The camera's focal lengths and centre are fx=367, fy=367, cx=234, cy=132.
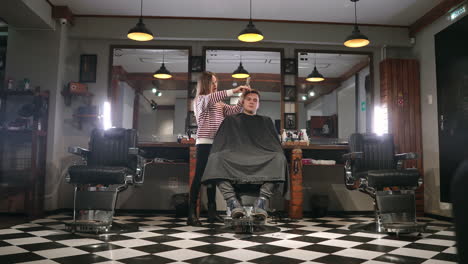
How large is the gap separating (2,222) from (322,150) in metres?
3.71

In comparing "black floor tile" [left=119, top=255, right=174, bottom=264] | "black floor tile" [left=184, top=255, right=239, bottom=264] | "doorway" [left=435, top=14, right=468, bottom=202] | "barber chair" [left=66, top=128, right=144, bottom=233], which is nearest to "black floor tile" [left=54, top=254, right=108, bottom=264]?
"black floor tile" [left=119, top=255, right=174, bottom=264]

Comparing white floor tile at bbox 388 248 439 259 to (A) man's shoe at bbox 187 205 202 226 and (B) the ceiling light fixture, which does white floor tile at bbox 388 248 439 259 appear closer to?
(A) man's shoe at bbox 187 205 202 226

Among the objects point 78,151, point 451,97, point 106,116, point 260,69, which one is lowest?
point 78,151

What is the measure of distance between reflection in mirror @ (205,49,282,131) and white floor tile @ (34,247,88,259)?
3.33m

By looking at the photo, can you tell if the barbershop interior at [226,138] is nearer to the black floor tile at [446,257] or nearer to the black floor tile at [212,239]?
the black floor tile at [212,239]

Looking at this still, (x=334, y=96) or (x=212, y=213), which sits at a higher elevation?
(x=334, y=96)

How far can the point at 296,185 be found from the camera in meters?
4.24

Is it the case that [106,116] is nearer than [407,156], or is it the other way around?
[407,156]

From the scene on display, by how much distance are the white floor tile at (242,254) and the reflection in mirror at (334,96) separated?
11.7ft

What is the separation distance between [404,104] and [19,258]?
471cm

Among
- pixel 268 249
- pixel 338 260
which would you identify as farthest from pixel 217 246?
pixel 338 260

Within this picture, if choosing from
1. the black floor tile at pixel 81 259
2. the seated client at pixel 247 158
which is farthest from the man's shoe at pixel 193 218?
the black floor tile at pixel 81 259

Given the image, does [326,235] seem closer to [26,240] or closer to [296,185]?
[296,185]

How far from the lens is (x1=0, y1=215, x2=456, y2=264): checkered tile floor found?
219 centimetres
